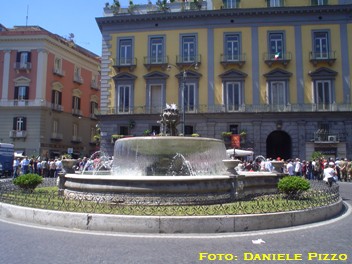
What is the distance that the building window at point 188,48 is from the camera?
1417 inches

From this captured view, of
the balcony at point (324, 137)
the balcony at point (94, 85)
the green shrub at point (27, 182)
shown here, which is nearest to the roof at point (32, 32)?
the balcony at point (94, 85)

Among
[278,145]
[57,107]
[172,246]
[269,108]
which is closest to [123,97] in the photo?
[57,107]

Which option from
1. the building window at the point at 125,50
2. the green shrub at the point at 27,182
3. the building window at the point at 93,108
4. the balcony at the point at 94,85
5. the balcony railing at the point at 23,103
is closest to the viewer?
the green shrub at the point at 27,182

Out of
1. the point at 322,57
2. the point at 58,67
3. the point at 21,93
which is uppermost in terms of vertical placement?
the point at 58,67

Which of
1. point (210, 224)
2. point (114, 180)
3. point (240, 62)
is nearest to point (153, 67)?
point (240, 62)

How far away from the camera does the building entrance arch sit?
3578cm

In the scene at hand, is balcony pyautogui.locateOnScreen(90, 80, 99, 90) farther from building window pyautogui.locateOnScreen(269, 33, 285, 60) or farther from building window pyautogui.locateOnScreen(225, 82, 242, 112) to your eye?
building window pyautogui.locateOnScreen(269, 33, 285, 60)

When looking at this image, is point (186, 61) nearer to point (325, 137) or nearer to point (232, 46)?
point (232, 46)

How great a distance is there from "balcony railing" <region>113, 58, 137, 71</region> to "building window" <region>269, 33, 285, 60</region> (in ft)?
44.6

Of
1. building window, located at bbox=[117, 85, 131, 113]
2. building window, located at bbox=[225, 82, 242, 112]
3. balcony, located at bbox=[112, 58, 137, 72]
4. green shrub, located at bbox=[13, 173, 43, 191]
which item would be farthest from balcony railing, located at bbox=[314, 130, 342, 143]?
green shrub, located at bbox=[13, 173, 43, 191]

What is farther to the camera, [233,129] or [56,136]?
[56,136]

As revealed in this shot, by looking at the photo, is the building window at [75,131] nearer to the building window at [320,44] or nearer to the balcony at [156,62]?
the balcony at [156,62]

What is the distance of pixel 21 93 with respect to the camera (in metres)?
40.6

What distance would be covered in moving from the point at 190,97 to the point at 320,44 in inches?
533
